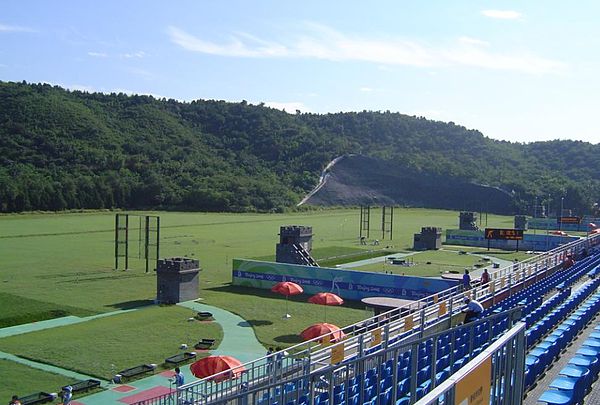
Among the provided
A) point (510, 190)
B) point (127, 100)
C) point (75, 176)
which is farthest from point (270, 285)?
point (127, 100)

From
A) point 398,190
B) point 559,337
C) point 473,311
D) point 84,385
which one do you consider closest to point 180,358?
point 84,385

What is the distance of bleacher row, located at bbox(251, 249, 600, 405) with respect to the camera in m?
11.1

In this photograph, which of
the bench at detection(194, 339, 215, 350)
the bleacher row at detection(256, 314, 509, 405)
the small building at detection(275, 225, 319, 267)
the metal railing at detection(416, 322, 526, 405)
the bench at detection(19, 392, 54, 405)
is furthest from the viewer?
the small building at detection(275, 225, 319, 267)

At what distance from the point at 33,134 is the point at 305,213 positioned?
203 feet

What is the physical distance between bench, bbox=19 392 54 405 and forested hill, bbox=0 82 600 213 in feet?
262

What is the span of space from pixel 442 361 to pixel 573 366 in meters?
2.65

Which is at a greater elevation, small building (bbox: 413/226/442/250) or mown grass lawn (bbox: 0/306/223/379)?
small building (bbox: 413/226/442/250)

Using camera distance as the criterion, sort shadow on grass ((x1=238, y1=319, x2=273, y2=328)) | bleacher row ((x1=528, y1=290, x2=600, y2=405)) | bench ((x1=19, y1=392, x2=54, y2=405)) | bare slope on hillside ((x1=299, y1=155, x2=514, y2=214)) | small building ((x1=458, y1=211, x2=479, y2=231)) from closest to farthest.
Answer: bleacher row ((x1=528, y1=290, x2=600, y2=405)), bench ((x1=19, y1=392, x2=54, y2=405)), shadow on grass ((x1=238, y1=319, x2=273, y2=328)), small building ((x1=458, y1=211, x2=479, y2=231)), bare slope on hillside ((x1=299, y1=155, x2=514, y2=214))

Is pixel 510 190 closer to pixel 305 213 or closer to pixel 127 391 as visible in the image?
pixel 305 213

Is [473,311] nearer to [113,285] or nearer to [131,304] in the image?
[131,304]

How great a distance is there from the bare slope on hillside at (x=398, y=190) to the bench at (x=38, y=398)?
4344 inches

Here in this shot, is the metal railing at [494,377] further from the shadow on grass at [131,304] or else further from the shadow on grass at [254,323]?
the shadow on grass at [131,304]

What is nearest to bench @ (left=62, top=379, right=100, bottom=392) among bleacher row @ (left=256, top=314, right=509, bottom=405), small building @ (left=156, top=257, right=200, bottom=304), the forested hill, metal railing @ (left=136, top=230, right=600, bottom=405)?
metal railing @ (left=136, top=230, right=600, bottom=405)

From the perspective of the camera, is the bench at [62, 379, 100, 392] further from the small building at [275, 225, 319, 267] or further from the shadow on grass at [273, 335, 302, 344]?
the small building at [275, 225, 319, 267]
